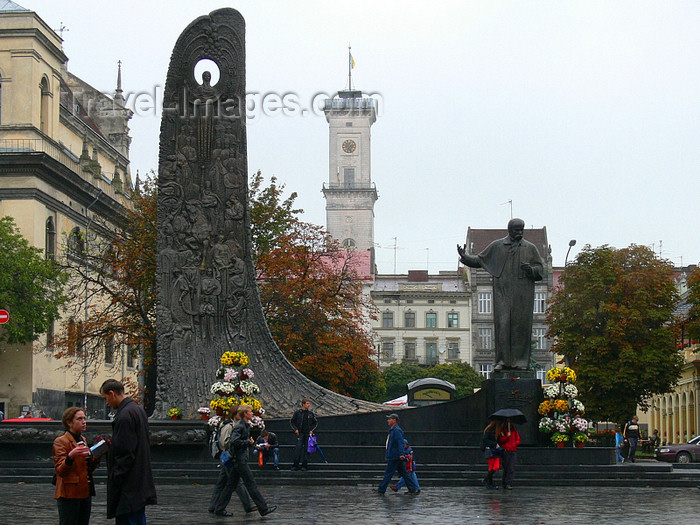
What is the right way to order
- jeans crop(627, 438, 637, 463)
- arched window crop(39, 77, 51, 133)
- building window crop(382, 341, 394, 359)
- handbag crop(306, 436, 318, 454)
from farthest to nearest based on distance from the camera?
1. building window crop(382, 341, 394, 359)
2. arched window crop(39, 77, 51, 133)
3. jeans crop(627, 438, 637, 463)
4. handbag crop(306, 436, 318, 454)

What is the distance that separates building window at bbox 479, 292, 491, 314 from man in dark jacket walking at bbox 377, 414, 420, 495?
84.2m

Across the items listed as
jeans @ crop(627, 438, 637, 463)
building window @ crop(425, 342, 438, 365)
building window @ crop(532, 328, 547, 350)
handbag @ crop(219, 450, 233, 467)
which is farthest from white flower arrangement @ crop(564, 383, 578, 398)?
building window @ crop(425, 342, 438, 365)

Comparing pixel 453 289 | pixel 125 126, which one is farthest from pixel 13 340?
pixel 453 289

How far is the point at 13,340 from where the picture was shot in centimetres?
4497

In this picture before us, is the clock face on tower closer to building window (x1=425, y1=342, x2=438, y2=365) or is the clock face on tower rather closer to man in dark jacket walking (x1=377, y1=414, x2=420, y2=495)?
building window (x1=425, y1=342, x2=438, y2=365)

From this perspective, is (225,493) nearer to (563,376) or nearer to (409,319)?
(563,376)

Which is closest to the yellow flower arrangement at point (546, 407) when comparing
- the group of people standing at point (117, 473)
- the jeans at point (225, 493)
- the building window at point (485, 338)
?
the jeans at point (225, 493)

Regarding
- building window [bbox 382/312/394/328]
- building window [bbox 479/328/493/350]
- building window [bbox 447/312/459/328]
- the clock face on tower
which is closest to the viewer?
building window [bbox 479/328/493/350]

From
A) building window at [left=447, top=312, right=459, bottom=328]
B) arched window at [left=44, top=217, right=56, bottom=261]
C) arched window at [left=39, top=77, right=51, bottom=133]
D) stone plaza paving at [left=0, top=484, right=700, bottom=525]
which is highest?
arched window at [left=39, top=77, right=51, bottom=133]

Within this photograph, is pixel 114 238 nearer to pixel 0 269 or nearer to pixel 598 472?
pixel 0 269

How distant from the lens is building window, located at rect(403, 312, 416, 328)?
102812mm

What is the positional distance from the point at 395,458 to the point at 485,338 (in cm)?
8458

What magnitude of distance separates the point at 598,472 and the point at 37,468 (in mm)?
10104

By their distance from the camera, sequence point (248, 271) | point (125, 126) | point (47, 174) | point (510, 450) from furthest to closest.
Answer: point (125, 126) < point (47, 174) < point (248, 271) < point (510, 450)
